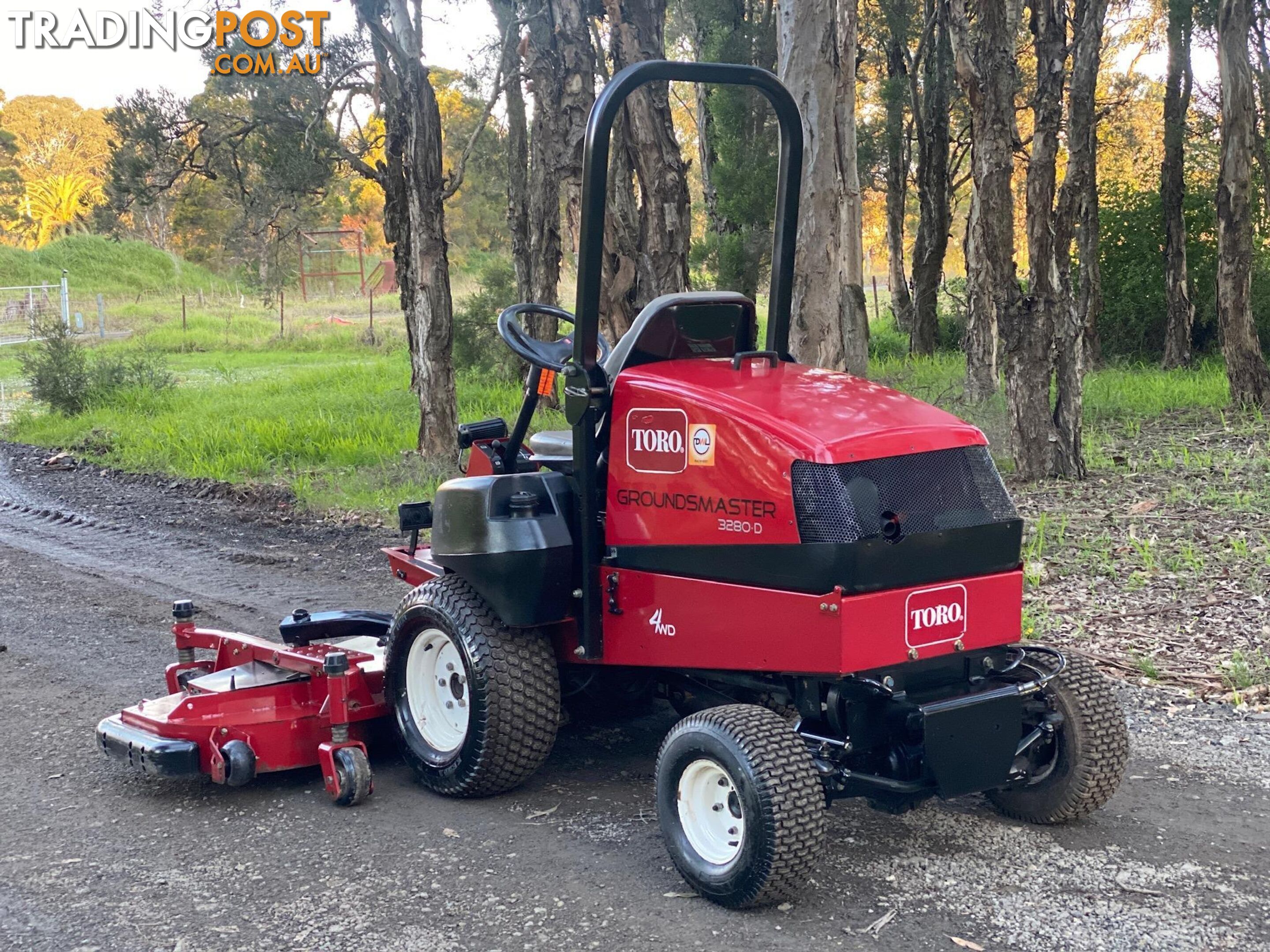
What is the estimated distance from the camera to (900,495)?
149 inches

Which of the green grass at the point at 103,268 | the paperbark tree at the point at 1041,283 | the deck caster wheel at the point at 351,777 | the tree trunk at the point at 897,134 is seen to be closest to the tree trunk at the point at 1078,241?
the paperbark tree at the point at 1041,283

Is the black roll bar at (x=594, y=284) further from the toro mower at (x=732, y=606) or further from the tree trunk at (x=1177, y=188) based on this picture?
the tree trunk at (x=1177, y=188)

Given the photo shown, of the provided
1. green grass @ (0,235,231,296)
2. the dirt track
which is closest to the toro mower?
the dirt track

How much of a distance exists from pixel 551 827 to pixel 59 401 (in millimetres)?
15111

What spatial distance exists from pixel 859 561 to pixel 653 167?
25.2 ft

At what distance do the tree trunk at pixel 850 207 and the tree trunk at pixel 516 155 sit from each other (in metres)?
5.69

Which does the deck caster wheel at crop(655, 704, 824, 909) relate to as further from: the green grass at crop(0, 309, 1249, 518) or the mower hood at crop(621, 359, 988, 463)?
the green grass at crop(0, 309, 1249, 518)

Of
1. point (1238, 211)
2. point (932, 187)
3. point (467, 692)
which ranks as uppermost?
point (932, 187)

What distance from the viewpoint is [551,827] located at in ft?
14.3

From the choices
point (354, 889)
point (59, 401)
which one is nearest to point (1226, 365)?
point (354, 889)

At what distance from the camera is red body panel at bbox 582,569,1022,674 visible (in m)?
3.62

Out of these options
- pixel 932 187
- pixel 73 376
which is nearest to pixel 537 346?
Answer: pixel 73 376

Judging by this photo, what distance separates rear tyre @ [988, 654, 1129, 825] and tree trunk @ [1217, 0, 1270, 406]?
10.5m

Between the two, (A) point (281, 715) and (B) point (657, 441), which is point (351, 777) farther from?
(B) point (657, 441)
